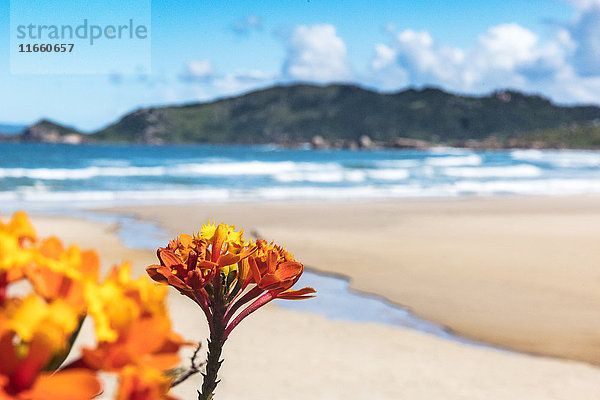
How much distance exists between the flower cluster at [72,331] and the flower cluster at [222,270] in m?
0.37

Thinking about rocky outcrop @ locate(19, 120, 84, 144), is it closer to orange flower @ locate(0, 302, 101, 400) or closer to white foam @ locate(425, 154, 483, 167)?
white foam @ locate(425, 154, 483, 167)

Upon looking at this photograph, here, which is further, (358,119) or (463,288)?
(358,119)

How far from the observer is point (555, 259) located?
9.45 m

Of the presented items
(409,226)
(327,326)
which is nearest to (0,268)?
(327,326)

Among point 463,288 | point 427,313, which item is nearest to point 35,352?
point 427,313

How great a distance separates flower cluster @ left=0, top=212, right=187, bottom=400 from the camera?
39 centimetres

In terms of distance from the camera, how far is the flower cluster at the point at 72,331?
39cm

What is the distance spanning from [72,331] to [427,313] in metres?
6.37

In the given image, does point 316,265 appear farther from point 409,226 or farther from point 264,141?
point 264,141

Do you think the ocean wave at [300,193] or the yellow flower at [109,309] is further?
the ocean wave at [300,193]

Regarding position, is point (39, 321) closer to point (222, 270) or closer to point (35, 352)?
point (35, 352)

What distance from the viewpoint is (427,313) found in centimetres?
657

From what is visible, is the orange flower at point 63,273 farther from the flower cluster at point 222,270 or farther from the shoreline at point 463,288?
the shoreline at point 463,288

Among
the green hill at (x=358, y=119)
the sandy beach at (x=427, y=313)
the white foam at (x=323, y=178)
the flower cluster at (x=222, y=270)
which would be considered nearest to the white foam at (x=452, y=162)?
the white foam at (x=323, y=178)
